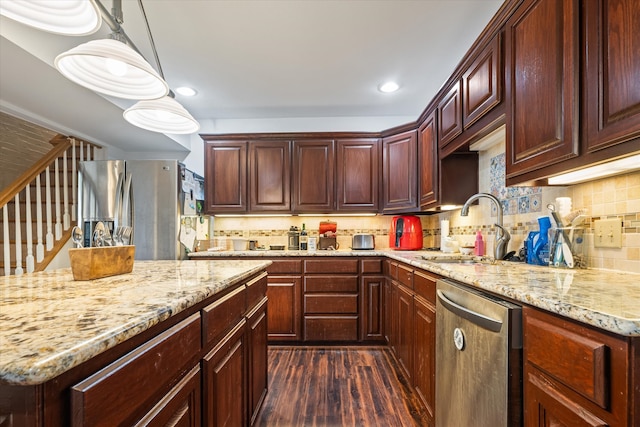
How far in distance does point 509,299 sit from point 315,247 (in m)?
2.47

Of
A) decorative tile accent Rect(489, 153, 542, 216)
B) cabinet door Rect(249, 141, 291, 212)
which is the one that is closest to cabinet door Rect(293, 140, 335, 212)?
cabinet door Rect(249, 141, 291, 212)

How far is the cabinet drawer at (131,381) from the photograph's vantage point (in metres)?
0.49

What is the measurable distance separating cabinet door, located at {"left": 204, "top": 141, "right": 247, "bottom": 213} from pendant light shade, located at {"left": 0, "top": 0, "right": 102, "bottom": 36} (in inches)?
94.7

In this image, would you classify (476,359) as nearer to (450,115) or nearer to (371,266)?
(450,115)

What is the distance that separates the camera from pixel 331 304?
2.94 meters

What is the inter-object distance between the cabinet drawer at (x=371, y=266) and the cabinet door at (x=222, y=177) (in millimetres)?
1573

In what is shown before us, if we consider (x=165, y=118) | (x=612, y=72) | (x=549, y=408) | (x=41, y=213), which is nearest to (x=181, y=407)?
(x=549, y=408)

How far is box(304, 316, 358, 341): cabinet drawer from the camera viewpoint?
292 cm

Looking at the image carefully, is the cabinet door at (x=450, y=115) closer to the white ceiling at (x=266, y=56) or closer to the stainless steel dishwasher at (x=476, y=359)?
the white ceiling at (x=266, y=56)

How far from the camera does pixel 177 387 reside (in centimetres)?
82

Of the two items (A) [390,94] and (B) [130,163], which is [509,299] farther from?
(B) [130,163]

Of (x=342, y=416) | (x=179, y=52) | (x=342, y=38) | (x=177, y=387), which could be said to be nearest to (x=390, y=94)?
(x=342, y=38)

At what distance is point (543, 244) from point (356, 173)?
2045 mm

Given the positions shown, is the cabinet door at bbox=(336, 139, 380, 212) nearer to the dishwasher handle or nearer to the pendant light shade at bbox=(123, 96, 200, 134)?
the pendant light shade at bbox=(123, 96, 200, 134)
